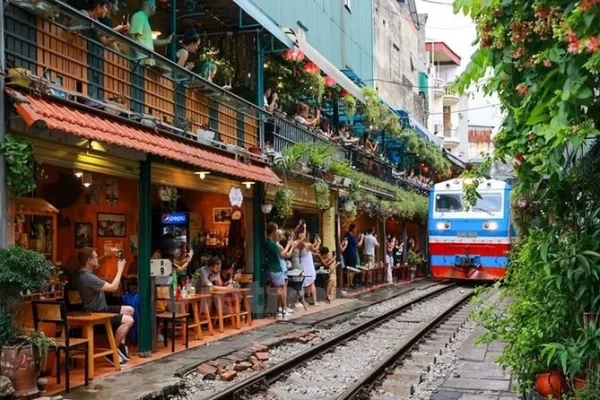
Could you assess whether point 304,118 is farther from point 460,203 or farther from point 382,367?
point 382,367

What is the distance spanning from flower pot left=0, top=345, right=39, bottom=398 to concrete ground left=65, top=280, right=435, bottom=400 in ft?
2.11

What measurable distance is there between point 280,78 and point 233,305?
603 centimetres

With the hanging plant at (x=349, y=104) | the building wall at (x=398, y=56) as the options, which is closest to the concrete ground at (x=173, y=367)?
the hanging plant at (x=349, y=104)

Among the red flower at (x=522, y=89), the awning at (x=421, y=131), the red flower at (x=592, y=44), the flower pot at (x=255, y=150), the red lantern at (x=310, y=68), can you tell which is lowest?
the red flower at (x=592, y=44)

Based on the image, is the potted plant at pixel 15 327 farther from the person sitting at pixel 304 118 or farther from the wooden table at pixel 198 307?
the person sitting at pixel 304 118

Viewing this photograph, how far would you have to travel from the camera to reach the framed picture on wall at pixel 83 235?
1138 centimetres

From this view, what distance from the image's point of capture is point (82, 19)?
321 inches

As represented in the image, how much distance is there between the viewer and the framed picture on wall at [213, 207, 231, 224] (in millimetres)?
15236

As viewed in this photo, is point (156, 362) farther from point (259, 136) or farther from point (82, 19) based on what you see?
point (259, 136)

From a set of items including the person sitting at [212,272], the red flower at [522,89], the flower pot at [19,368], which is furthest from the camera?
the person sitting at [212,272]

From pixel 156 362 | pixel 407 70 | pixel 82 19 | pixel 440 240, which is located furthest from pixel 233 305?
pixel 407 70

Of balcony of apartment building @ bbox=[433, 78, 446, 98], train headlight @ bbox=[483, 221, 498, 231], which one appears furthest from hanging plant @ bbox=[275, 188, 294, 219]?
balcony of apartment building @ bbox=[433, 78, 446, 98]

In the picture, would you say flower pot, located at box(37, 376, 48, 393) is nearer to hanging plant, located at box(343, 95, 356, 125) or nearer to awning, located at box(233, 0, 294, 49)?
awning, located at box(233, 0, 294, 49)

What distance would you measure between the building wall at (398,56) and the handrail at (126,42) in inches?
738
